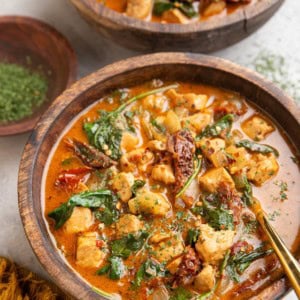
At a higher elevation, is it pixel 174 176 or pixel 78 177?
pixel 174 176

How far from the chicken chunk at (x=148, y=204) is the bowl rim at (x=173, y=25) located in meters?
1.34

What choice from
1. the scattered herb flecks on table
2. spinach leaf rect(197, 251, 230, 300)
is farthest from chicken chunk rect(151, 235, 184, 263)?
the scattered herb flecks on table

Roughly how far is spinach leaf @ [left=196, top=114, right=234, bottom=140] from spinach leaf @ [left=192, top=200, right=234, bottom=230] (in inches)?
21.0

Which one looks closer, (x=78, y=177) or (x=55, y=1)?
(x=78, y=177)

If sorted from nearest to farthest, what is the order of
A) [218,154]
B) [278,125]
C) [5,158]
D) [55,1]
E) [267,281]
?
[267,281] < [218,154] < [278,125] < [5,158] < [55,1]

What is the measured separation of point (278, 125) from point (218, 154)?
557 millimetres

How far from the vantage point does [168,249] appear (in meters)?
3.70

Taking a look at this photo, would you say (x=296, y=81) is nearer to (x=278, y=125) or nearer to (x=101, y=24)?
(x=278, y=125)

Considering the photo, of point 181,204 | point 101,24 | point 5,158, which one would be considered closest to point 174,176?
point 181,204

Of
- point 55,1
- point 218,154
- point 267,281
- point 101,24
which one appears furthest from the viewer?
point 55,1

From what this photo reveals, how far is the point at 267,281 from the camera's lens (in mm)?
3688

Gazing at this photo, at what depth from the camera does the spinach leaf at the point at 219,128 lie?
4113mm

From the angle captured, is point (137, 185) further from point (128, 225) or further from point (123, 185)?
point (128, 225)

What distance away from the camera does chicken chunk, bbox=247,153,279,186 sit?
393 cm
